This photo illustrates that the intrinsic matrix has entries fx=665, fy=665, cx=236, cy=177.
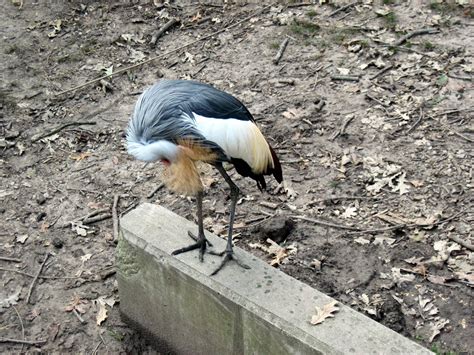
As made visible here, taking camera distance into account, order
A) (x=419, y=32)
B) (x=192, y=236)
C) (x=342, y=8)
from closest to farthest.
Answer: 1. (x=192, y=236)
2. (x=419, y=32)
3. (x=342, y=8)

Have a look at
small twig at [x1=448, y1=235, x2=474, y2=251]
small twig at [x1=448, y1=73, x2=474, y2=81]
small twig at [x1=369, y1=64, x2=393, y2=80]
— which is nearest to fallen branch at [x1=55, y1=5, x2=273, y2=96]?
small twig at [x1=369, y1=64, x2=393, y2=80]

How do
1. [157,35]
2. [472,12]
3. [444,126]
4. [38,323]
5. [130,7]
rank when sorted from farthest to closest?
[130,7] < [157,35] < [472,12] < [444,126] < [38,323]

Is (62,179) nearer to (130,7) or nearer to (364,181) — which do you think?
(364,181)

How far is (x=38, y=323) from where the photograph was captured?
467 cm

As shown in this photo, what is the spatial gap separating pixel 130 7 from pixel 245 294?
220 inches

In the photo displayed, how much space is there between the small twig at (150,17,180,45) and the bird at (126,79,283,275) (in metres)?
4.00

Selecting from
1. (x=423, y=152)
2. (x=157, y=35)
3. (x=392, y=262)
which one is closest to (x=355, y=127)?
(x=423, y=152)

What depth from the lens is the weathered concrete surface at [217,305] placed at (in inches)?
136

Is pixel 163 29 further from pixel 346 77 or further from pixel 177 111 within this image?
pixel 177 111

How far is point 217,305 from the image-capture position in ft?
12.8

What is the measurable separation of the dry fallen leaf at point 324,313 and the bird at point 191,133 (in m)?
0.70

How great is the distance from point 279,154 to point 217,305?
223 cm

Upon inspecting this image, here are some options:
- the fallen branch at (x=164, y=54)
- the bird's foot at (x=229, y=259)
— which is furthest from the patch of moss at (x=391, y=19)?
the bird's foot at (x=229, y=259)

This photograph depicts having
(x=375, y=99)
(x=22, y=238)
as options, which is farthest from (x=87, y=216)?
(x=375, y=99)
